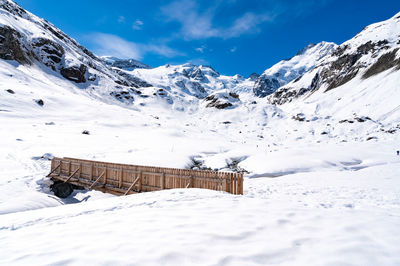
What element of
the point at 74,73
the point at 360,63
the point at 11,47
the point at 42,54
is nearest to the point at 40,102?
the point at 11,47

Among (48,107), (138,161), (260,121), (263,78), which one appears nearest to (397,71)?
(260,121)

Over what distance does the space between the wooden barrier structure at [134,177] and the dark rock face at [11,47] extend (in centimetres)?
5914

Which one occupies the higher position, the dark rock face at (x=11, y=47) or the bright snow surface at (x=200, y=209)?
the dark rock face at (x=11, y=47)

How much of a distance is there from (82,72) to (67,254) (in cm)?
8059

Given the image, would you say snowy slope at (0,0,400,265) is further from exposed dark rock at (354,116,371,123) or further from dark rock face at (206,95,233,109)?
dark rock face at (206,95,233,109)

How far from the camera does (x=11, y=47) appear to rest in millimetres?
55250

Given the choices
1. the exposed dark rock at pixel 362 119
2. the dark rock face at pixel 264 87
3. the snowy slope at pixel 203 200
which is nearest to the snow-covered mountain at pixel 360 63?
the snowy slope at pixel 203 200

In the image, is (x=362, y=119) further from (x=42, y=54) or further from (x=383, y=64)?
(x=42, y=54)

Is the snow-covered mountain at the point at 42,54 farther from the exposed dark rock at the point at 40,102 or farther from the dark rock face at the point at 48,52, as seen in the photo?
the exposed dark rock at the point at 40,102

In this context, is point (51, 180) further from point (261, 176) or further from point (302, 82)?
point (302, 82)

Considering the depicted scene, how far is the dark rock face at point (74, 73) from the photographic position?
67.9m

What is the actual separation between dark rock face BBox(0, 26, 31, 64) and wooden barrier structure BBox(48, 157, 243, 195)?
5914 cm

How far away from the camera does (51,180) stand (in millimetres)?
14523

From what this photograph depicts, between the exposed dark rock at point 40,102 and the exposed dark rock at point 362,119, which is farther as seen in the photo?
the exposed dark rock at point 40,102
